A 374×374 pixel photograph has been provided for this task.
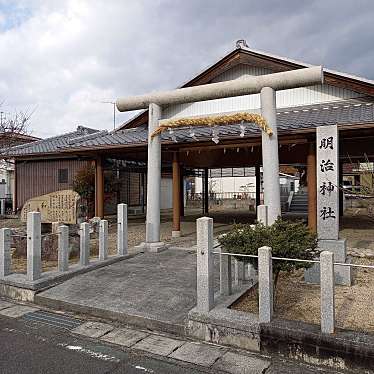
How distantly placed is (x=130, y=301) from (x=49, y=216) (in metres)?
7.92

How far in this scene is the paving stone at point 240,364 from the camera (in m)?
3.73

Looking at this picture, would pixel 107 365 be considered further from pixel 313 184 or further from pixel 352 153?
pixel 352 153

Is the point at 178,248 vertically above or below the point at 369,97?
below

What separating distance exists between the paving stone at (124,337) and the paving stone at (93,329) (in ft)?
0.38

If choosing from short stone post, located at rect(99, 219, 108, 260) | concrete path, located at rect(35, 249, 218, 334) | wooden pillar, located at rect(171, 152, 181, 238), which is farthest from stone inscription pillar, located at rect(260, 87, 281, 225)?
wooden pillar, located at rect(171, 152, 181, 238)

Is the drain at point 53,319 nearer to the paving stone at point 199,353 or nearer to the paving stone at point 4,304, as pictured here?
the paving stone at point 4,304

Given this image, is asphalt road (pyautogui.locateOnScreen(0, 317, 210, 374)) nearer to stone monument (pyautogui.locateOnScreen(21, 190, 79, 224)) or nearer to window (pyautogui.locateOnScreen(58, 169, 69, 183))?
stone monument (pyautogui.locateOnScreen(21, 190, 79, 224))

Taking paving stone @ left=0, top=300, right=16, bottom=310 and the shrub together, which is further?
paving stone @ left=0, top=300, right=16, bottom=310

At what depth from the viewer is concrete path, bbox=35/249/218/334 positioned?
16.6ft

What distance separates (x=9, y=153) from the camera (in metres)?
17.4

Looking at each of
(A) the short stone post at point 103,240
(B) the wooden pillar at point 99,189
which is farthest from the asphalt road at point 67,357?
(B) the wooden pillar at point 99,189

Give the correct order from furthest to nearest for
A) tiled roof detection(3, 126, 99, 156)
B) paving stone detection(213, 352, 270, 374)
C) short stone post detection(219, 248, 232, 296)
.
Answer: tiled roof detection(3, 126, 99, 156) < short stone post detection(219, 248, 232, 296) < paving stone detection(213, 352, 270, 374)

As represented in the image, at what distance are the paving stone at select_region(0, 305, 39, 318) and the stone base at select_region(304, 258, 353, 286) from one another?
474cm

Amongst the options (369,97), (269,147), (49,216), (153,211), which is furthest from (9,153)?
(369,97)
